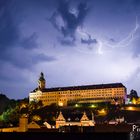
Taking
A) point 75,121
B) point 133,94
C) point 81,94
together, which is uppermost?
point 81,94

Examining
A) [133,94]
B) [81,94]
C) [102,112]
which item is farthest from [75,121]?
[81,94]

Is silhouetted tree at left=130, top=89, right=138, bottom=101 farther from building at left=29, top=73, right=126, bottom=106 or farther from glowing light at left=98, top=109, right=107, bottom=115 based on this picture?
glowing light at left=98, top=109, right=107, bottom=115

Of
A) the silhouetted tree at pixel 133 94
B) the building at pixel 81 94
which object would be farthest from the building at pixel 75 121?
the silhouetted tree at pixel 133 94

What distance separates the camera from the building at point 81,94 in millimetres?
171837

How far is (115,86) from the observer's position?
175 meters

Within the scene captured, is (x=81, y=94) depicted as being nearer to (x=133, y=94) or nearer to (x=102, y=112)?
(x=133, y=94)

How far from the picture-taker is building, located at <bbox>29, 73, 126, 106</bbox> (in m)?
172

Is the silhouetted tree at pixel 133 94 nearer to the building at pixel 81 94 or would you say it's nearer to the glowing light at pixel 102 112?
the building at pixel 81 94

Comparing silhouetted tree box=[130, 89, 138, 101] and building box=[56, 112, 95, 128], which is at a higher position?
silhouetted tree box=[130, 89, 138, 101]

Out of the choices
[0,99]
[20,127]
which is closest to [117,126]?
[20,127]

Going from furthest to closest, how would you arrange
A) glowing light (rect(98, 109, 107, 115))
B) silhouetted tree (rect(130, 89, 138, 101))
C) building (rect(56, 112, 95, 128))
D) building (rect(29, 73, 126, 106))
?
building (rect(29, 73, 126, 106))
silhouetted tree (rect(130, 89, 138, 101))
glowing light (rect(98, 109, 107, 115))
building (rect(56, 112, 95, 128))

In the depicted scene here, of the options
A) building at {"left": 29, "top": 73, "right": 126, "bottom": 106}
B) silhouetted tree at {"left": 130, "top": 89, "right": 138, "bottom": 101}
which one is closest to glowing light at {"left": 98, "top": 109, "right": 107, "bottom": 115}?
building at {"left": 29, "top": 73, "right": 126, "bottom": 106}

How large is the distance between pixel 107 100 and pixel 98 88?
13.5 m

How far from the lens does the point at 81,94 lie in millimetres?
181625
